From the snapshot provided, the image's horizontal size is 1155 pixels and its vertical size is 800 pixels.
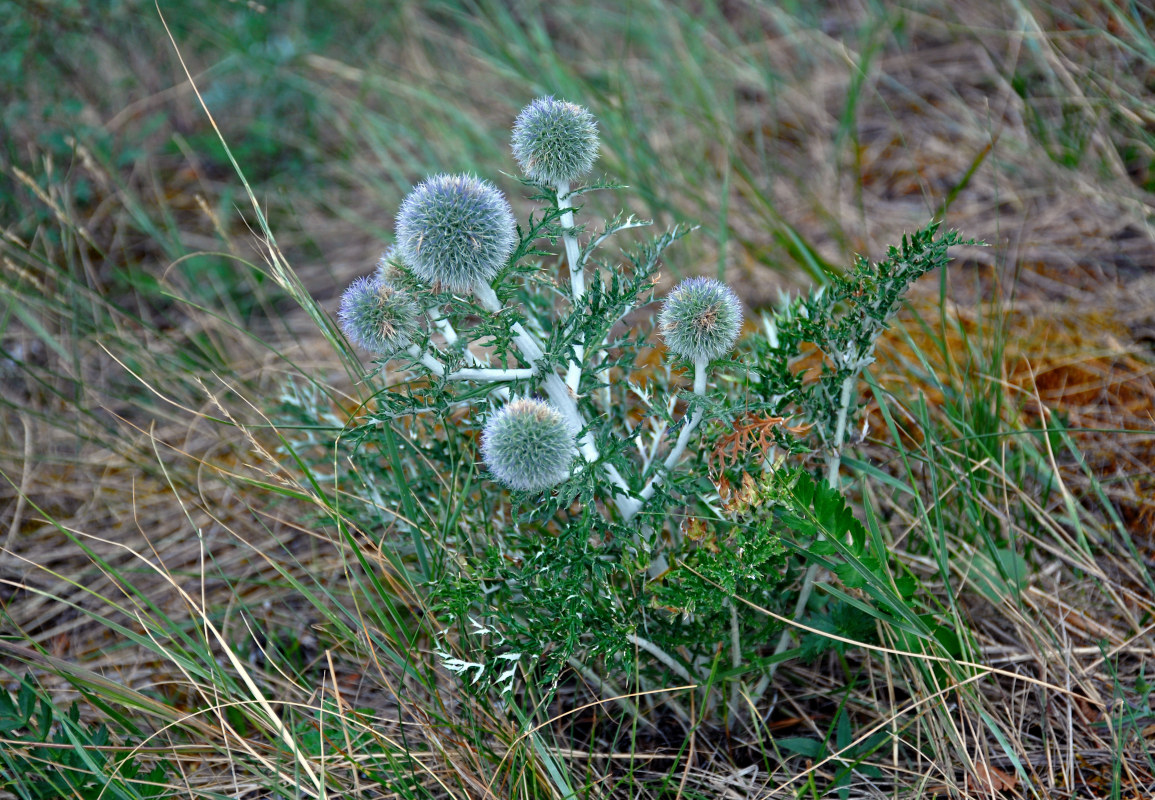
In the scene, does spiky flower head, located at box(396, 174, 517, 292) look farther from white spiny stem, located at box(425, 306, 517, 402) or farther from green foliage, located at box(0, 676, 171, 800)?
green foliage, located at box(0, 676, 171, 800)

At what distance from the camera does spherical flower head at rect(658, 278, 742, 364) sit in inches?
80.7

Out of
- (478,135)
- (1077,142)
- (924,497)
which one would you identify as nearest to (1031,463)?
(924,497)

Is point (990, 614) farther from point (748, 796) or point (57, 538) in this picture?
point (57, 538)

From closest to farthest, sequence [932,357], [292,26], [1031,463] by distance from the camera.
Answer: [1031,463]
[932,357]
[292,26]

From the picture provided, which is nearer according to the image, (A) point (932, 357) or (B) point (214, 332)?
(A) point (932, 357)

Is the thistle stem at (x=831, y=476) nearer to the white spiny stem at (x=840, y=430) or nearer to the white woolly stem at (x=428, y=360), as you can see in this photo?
the white spiny stem at (x=840, y=430)

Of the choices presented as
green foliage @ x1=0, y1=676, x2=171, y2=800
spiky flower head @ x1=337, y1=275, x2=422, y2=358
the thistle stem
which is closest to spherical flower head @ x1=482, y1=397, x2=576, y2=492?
spiky flower head @ x1=337, y1=275, x2=422, y2=358

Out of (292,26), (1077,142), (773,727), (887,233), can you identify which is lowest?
(773,727)

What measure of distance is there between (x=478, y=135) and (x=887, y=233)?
2.24m

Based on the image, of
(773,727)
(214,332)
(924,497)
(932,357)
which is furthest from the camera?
(214,332)

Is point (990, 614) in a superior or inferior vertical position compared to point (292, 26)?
inferior

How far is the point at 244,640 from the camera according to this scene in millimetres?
3002

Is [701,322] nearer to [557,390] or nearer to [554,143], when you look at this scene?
[557,390]

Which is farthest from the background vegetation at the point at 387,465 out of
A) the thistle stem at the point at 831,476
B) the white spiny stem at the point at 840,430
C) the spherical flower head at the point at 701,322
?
the spherical flower head at the point at 701,322
